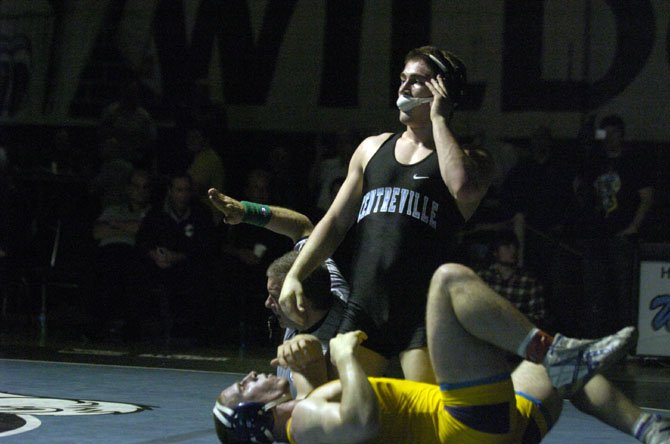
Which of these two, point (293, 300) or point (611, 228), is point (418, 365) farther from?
point (611, 228)

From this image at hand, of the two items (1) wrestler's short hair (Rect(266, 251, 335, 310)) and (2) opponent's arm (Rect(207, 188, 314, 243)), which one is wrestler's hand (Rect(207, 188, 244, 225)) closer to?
(2) opponent's arm (Rect(207, 188, 314, 243))

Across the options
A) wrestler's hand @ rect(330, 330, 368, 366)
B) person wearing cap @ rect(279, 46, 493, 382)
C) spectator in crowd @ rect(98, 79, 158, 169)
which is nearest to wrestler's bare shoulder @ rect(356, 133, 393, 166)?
person wearing cap @ rect(279, 46, 493, 382)

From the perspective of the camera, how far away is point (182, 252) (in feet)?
33.0

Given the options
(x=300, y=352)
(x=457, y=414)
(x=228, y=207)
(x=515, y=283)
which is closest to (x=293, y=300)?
(x=300, y=352)

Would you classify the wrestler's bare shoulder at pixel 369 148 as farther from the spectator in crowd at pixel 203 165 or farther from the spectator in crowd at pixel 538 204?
the spectator in crowd at pixel 203 165

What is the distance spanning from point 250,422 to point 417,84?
129 cm

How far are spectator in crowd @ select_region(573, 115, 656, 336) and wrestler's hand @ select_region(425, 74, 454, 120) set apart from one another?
217 inches

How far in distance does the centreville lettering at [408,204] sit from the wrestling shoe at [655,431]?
977 mm

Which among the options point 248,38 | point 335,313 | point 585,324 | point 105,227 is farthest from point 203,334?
point 335,313

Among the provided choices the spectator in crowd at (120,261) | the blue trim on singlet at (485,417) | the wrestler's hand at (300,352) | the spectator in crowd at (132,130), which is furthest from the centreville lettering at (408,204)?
the spectator in crowd at (132,130)

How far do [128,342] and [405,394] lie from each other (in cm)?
594

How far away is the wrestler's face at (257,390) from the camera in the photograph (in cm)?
430

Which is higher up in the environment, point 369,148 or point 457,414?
point 369,148

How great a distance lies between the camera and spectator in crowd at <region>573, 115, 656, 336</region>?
9.49 metres
